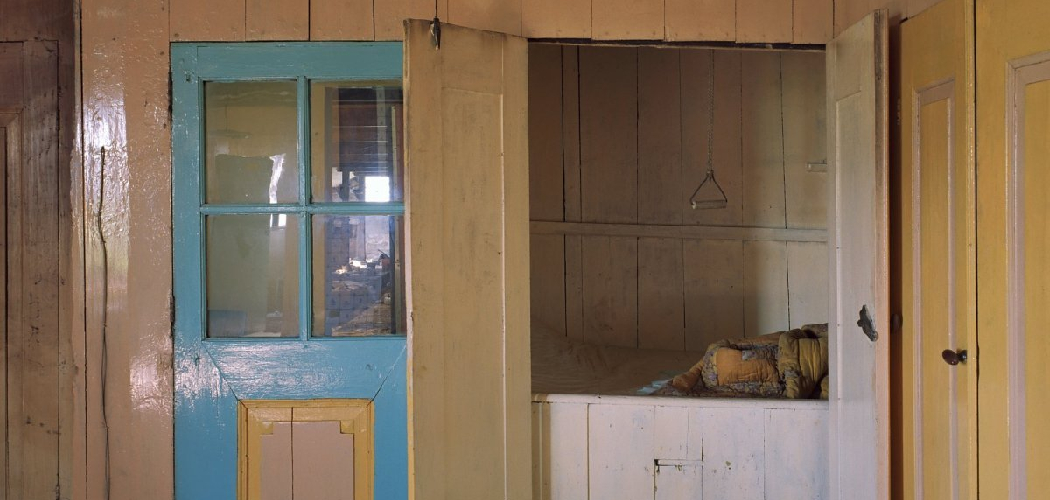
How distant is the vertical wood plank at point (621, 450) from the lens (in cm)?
324

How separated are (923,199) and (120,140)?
2.63m

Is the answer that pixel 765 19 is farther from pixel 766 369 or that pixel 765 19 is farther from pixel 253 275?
pixel 253 275

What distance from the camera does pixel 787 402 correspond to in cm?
321

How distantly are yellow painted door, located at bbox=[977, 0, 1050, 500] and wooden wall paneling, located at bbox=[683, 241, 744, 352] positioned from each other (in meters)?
3.49

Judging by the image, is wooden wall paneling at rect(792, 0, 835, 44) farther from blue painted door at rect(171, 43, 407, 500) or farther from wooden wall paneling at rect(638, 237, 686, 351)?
wooden wall paneling at rect(638, 237, 686, 351)

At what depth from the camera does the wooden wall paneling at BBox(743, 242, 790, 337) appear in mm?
5742

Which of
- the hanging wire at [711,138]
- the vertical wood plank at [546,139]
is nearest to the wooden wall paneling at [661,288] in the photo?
the hanging wire at [711,138]

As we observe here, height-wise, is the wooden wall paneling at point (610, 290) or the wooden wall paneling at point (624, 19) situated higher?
the wooden wall paneling at point (624, 19)

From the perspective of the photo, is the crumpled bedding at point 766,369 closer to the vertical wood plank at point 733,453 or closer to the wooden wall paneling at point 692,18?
the vertical wood plank at point 733,453

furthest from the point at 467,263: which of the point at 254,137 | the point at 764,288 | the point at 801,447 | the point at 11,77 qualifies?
the point at 764,288

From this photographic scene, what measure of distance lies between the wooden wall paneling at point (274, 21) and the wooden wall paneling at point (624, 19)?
1012 mm

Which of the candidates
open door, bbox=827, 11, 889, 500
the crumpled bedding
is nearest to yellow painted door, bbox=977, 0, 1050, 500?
open door, bbox=827, 11, 889, 500

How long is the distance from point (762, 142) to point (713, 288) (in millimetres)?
980

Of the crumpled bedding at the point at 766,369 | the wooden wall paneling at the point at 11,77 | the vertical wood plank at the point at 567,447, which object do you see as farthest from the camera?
the wooden wall paneling at the point at 11,77
